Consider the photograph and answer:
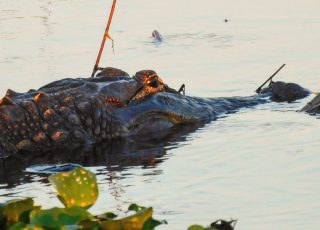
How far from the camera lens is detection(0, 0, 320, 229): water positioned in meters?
8.15

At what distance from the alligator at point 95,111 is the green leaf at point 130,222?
5241 mm

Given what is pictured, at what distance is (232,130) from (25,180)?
223cm

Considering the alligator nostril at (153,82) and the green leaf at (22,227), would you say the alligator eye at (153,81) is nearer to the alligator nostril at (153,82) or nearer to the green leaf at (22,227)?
the alligator nostril at (153,82)

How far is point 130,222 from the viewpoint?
5160mm

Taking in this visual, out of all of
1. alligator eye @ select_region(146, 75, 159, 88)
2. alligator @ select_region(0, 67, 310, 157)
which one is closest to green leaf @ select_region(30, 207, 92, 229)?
alligator @ select_region(0, 67, 310, 157)

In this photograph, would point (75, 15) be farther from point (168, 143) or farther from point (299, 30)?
point (168, 143)

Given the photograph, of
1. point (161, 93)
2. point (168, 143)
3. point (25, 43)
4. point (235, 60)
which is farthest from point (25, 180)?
point (25, 43)

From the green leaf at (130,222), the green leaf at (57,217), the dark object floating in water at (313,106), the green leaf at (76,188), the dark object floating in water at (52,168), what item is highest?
the green leaf at (76,188)

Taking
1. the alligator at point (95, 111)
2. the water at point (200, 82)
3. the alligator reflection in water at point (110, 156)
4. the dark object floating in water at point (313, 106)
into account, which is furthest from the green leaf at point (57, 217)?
the dark object floating in water at point (313, 106)

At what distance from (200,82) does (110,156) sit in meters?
2.89

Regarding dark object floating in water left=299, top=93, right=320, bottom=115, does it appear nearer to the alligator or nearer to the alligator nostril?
the alligator

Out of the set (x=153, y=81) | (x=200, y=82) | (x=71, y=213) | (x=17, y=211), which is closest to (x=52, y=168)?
(x=153, y=81)

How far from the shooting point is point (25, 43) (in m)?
15.8

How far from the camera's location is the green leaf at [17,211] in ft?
17.7
